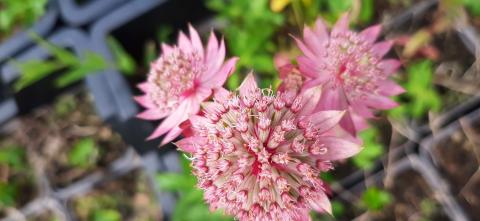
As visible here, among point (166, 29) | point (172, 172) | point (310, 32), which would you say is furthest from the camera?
point (166, 29)

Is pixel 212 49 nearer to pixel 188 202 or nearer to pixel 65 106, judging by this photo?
pixel 188 202

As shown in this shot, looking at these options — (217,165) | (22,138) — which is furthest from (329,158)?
(22,138)

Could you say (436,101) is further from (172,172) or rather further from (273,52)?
(172,172)

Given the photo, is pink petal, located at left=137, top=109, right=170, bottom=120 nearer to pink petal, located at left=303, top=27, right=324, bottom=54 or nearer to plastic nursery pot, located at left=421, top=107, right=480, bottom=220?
pink petal, located at left=303, top=27, right=324, bottom=54

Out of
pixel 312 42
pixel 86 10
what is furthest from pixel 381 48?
pixel 86 10

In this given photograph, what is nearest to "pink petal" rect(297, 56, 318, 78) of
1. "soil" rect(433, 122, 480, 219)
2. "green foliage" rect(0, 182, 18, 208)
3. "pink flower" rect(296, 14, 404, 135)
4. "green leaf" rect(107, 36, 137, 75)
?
"pink flower" rect(296, 14, 404, 135)
